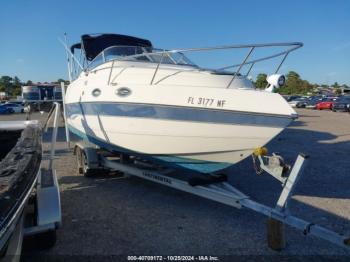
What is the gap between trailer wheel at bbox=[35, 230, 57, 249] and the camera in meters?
3.23

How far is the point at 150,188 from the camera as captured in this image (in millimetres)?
5375

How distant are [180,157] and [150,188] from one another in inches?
52.7

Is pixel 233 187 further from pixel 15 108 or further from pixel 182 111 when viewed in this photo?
pixel 15 108

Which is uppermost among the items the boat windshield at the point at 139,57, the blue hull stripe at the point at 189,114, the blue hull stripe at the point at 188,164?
the boat windshield at the point at 139,57

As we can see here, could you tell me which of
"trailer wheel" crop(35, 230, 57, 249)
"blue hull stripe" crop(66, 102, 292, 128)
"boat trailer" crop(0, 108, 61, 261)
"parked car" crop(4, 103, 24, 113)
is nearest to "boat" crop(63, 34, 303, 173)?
"blue hull stripe" crop(66, 102, 292, 128)

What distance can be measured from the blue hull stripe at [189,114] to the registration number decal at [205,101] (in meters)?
0.07

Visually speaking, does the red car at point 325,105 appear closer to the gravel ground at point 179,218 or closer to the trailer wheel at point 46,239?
the gravel ground at point 179,218

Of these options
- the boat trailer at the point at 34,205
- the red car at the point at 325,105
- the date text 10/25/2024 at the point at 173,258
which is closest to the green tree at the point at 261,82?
the date text 10/25/2024 at the point at 173,258

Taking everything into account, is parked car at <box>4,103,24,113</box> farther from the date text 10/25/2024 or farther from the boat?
the date text 10/25/2024

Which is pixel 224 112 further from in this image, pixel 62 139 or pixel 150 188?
pixel 62 139

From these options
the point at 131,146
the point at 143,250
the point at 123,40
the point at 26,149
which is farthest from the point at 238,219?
the point at 123,40

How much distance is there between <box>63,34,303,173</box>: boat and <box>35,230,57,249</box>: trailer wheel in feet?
5.38

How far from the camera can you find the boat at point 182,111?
3.70m

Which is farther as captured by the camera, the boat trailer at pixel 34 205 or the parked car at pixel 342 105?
the parked car at pixel 342 105
